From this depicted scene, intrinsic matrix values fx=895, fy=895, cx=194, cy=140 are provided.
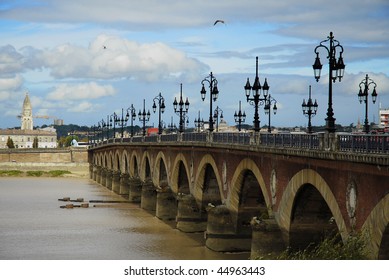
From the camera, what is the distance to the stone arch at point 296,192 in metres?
28.6

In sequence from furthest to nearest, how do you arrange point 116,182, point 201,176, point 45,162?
1. point 45,162
2. point 116,182
3. point 201,176

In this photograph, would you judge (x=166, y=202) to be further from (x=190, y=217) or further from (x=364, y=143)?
(x=364, y=143)

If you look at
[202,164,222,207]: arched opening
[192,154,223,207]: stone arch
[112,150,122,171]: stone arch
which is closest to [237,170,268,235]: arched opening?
[192,154,223,207]: stone arch

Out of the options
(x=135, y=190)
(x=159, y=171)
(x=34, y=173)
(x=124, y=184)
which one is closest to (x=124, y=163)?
(x=124, y=184)

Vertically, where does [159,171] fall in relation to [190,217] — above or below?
above

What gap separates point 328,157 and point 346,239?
3078 mm

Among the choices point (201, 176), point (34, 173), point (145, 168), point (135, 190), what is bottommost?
point (34, 173)

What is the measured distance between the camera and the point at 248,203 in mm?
45562

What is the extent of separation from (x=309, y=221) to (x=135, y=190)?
51704 millimetres

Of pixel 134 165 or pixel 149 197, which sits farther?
pixel 134 165

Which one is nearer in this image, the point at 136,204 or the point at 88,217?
the point at 88,217

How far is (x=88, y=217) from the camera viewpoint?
6831 cm
